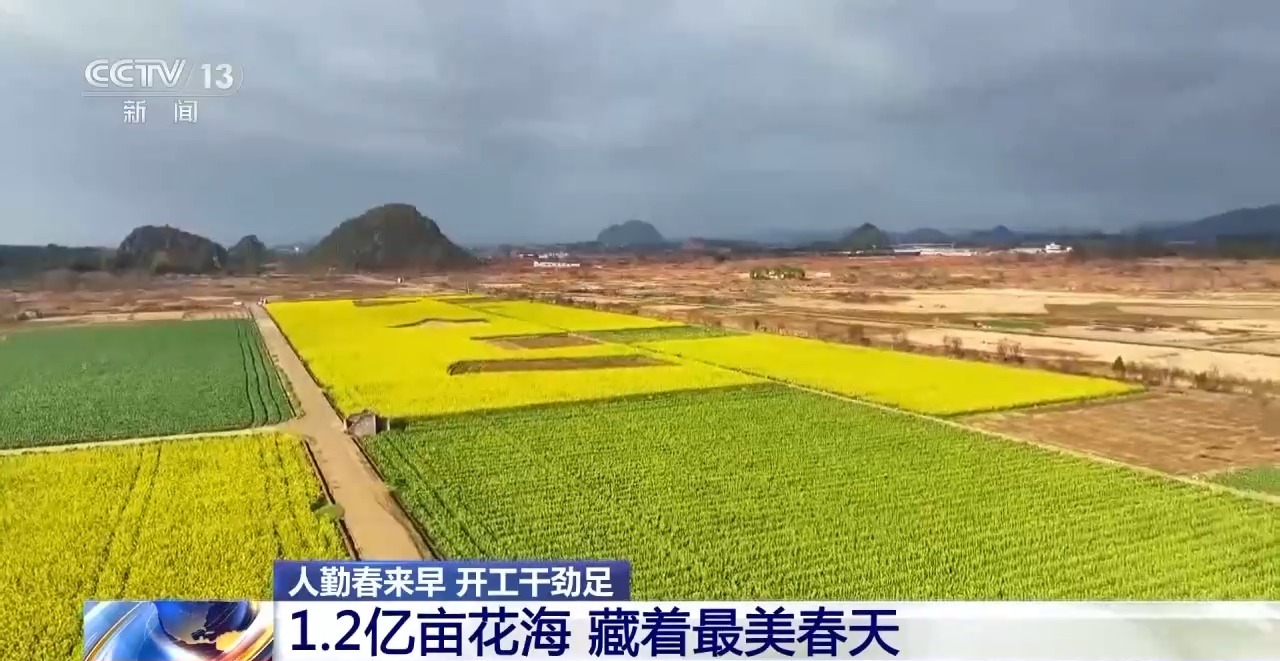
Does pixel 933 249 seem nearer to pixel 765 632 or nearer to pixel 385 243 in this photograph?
pixel 765 632

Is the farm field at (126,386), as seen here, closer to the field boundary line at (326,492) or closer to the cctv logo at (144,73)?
the field boundary line at (326,492)

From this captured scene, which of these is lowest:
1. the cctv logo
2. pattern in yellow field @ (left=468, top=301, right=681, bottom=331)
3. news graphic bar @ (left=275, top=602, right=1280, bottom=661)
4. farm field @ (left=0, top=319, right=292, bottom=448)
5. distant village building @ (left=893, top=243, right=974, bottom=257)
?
news graphic bar @ (left=275, top=602, right=1280, bottom=661)

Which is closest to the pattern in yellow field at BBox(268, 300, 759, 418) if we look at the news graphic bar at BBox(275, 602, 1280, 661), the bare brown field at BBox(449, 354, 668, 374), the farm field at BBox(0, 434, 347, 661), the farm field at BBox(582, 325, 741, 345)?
the bare brown field at BBox(449, 354, 668, 374)

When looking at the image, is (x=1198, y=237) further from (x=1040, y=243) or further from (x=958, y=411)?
(x=958, y=411)

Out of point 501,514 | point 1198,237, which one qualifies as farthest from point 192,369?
point 1198,237

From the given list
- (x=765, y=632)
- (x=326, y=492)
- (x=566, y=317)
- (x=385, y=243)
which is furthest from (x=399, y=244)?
(x=566, y=317)

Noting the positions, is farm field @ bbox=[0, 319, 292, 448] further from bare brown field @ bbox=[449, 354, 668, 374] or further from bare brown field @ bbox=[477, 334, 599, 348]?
bare brown field @ bbox=[477, 334, 599, 348]
